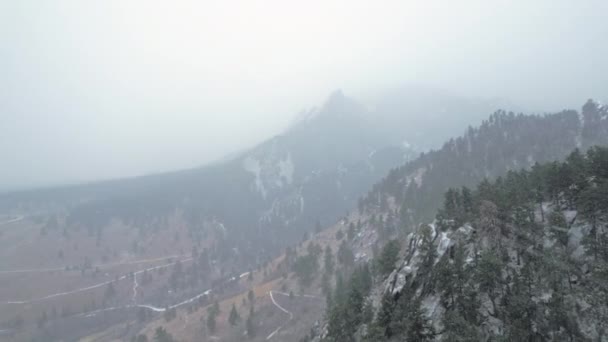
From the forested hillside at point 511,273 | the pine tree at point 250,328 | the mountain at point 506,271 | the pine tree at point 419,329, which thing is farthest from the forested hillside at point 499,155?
the pine tree at point 419,329

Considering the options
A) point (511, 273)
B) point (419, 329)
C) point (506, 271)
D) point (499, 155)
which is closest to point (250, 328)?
point (419, 329)

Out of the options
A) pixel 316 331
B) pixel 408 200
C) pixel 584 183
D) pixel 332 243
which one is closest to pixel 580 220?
pixel 584 183

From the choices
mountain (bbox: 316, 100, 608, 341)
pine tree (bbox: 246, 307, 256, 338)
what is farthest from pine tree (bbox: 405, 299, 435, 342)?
pine tree (bbox: 246, 307, 256, 338)

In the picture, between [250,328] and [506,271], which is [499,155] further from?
[506,271]

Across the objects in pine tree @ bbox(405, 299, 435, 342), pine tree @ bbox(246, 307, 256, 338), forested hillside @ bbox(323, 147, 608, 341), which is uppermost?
forested hillside @ bbox(323, 147, 608, 341)

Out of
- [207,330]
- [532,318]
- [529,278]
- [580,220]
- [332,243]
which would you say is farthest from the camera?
[332,243]

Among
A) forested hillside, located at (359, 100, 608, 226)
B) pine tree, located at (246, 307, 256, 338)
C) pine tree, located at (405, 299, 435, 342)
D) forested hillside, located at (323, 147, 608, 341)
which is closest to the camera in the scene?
forested hillside, located at (323, 147, 608, 341)

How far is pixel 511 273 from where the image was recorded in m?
44.9

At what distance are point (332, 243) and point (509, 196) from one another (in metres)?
135

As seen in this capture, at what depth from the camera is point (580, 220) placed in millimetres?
47375

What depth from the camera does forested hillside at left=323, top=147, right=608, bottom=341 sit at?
38.1 metres

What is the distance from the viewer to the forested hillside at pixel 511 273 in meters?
38.1

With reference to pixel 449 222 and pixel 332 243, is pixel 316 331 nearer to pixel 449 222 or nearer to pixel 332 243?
pixel 449 222

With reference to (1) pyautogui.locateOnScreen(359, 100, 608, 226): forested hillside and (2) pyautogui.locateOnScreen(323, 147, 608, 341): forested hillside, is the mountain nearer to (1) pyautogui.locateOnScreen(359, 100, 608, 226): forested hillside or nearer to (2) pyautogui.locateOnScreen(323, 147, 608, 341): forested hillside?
(2) pyautogui.locateOnScreen(323, 147, 608, 341): forested hillside
